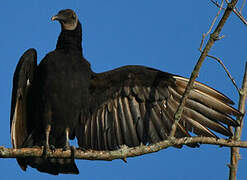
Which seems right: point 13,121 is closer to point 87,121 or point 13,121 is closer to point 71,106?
point 71,106

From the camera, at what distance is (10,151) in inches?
159

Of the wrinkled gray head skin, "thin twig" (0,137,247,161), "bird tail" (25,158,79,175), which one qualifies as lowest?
"bird tail" (25,158,79,175)

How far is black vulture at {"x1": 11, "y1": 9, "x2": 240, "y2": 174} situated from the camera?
514 cm

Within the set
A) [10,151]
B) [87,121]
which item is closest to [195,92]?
[87,121]

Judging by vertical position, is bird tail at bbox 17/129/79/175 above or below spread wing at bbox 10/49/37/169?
below

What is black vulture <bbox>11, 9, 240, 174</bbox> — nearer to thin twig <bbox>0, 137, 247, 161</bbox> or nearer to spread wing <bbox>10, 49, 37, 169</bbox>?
spread wing <bbox>10, 49, 37, 169</bbox>

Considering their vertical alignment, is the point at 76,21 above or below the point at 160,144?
above

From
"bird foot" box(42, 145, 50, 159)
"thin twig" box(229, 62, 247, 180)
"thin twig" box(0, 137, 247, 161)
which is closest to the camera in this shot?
"thin twig" box(229, 62, 247, 180)

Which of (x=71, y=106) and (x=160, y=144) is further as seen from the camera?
(x=71, y=106)

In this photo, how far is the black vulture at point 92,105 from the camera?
5.14m

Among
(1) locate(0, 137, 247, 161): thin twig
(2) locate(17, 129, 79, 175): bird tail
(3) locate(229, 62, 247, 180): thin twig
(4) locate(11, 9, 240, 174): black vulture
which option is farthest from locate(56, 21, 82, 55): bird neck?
(3) locate(229, 62, 247, 180): thin twig

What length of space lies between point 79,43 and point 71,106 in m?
0.94

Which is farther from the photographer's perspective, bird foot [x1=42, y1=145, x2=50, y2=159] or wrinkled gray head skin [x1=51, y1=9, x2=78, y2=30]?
wrinkled gray head skin [x1=51, y1=9, x2=78, y2=30]

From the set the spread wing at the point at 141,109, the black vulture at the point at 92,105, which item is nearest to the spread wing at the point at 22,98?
the black vulture at the point at 92,105
